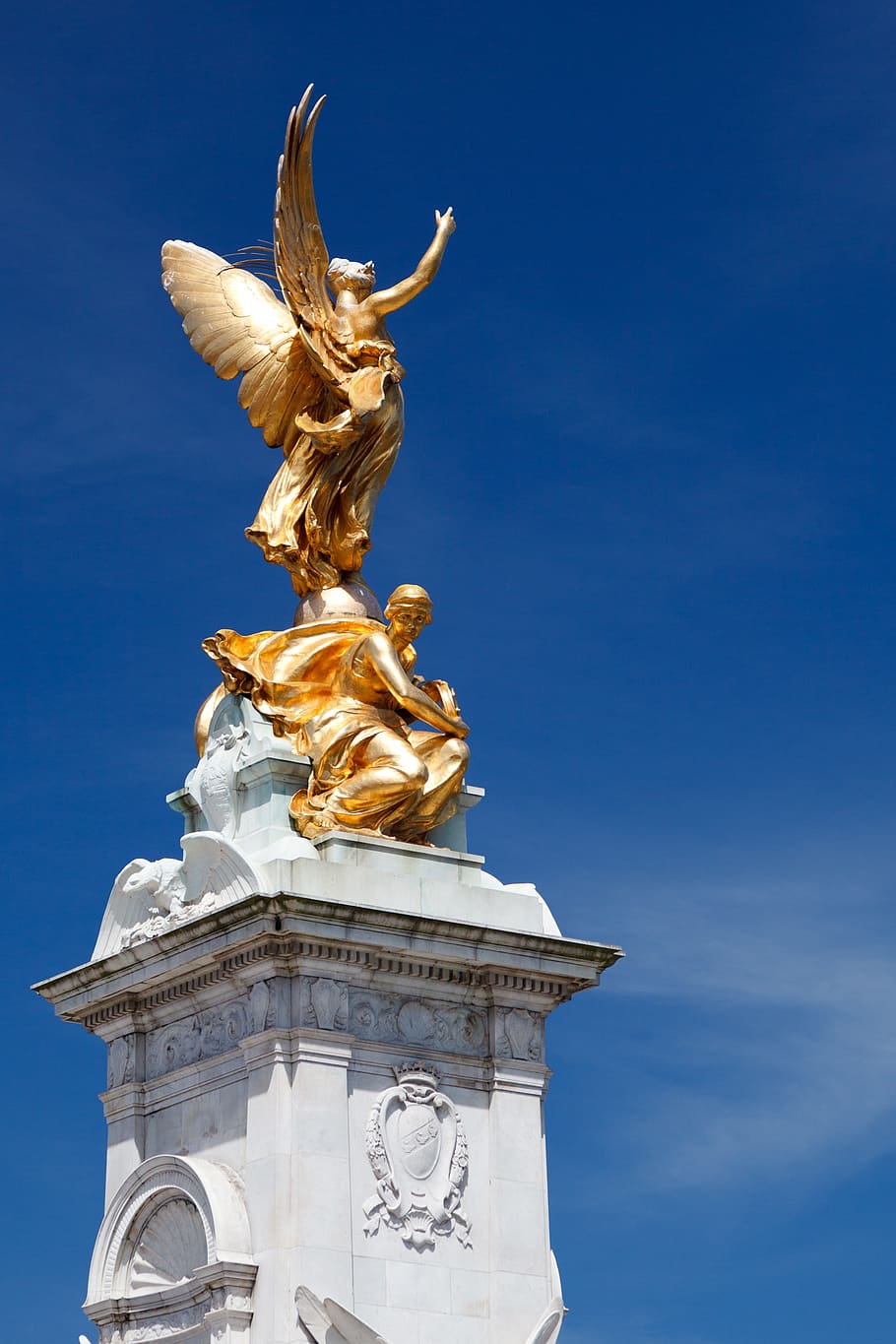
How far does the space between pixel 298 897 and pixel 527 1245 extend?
145 inches

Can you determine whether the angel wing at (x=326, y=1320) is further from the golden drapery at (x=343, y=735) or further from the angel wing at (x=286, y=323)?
the angel wing at (x=286, y=323)

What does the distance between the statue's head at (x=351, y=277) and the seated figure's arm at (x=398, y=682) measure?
353 centimetres

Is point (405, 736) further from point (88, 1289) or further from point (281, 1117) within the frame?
point (88, 1289)

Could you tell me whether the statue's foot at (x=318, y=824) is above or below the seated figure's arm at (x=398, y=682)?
below

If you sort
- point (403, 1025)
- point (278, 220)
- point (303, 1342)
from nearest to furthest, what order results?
point (303, 1342), point (403, 1025), point (278, 220)

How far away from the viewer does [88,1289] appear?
24.9m

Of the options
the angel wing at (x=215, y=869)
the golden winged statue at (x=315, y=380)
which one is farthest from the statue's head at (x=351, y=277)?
the angel wing at (x=215, y=869)

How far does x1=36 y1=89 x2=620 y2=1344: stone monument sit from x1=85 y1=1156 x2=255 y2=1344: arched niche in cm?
3

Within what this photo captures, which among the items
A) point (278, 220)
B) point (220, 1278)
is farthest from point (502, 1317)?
point (278, 220)

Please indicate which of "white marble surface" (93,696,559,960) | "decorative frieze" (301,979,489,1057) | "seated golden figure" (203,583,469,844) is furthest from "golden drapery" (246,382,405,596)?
"decorative frieze" (301,979,489,1057)

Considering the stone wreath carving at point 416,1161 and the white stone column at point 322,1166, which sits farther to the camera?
the stone wreath carving at point 416,1161

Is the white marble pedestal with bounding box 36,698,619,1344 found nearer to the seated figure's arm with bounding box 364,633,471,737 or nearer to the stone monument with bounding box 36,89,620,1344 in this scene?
the stone monument with bounding box 36,89,620,1344

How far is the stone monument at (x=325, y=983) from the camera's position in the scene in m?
23.5

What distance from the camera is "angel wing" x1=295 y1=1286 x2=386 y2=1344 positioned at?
22.8 meters
